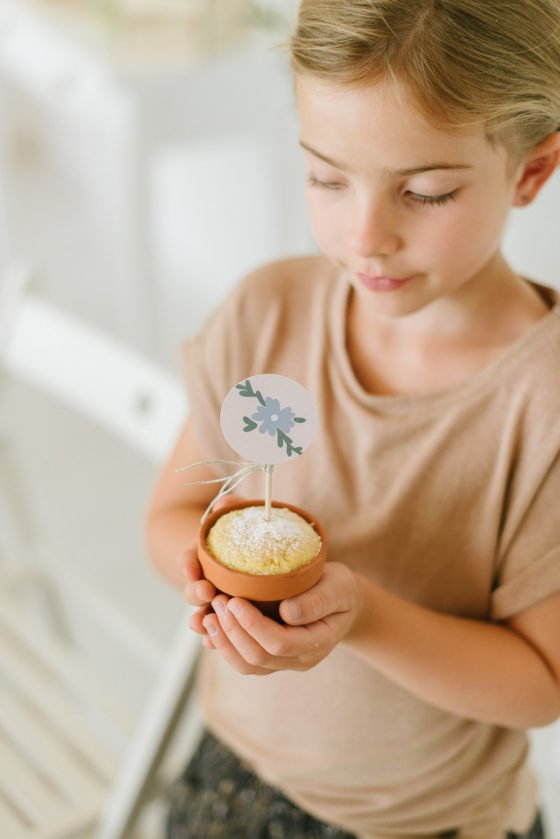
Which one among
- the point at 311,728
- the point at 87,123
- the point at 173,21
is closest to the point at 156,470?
the point at 87,123

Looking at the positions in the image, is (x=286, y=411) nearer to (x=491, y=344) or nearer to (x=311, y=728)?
(x=491, y=344)

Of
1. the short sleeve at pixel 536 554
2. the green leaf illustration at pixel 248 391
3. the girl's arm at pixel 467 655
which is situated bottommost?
the girl's arm at pixel 467 655

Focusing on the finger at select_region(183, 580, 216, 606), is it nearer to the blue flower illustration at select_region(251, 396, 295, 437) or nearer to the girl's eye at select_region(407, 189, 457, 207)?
the blue flower illustration at select_region(251, 396, 295, 437)

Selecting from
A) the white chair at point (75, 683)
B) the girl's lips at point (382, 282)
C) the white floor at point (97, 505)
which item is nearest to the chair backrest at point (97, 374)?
the white chair at point (75, 683)

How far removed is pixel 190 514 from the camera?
0.74 meters

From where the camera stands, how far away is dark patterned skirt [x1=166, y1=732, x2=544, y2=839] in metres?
0.76

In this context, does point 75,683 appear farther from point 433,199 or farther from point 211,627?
point 433,199

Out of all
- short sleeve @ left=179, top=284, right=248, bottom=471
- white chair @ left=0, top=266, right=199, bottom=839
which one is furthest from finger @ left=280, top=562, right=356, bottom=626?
white chair @ left=0, top=266, right=199, bottom=839

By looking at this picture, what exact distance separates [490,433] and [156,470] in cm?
125


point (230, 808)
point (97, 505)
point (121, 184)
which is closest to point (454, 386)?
point (230, 808)

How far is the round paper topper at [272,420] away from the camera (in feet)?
1.64

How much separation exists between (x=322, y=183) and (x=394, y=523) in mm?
240

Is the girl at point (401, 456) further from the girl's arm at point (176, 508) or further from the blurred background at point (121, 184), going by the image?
the blurred background at point (121, 184)

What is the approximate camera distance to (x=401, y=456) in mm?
666
